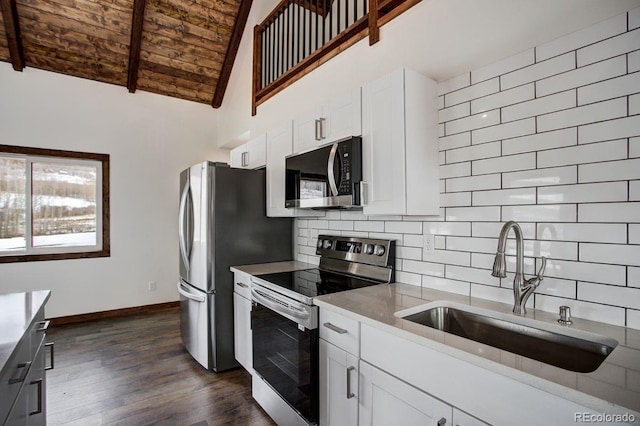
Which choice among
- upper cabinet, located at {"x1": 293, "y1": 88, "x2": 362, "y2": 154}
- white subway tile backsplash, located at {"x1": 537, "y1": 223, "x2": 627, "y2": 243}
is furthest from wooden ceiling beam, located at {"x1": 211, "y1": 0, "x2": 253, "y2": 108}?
white subway tile backsplash, located at {"x1": 537, "y1": 223, "x2": 627, "y2": 243}

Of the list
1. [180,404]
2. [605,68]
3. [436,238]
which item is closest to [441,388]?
[436,238]

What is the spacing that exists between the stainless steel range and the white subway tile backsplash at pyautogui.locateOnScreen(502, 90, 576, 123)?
0.99 m

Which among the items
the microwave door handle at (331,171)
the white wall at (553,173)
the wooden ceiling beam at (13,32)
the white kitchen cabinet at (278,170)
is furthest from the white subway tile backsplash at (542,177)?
the wooden ceiling beam at (13,32)

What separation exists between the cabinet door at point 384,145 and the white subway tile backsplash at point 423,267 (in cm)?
43

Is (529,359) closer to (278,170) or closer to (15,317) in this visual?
(15,317)

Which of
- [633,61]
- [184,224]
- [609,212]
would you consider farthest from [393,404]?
[184,224]

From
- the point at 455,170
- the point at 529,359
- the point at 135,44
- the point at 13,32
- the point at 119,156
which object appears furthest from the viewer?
the point at 119,156

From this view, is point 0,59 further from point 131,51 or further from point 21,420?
point 21,420

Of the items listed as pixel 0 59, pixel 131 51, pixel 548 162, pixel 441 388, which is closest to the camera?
pixel 441 388

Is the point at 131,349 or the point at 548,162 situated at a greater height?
the point at 548,162

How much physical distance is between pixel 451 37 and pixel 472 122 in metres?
0.45

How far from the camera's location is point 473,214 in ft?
5.77

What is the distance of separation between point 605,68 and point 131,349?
13.7ft

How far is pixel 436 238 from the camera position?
1.93 metres
